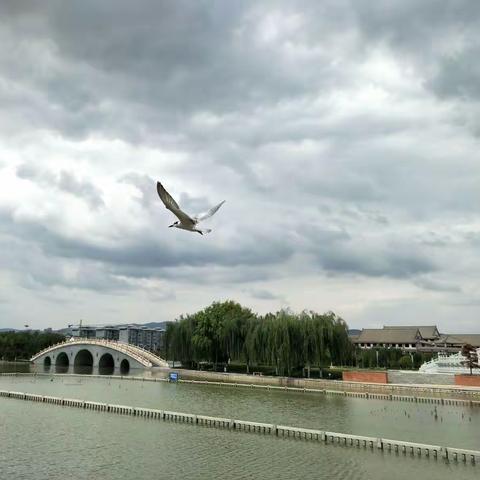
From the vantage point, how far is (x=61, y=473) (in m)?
16.5

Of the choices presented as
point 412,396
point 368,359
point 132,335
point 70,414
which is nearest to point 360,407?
point 412,396

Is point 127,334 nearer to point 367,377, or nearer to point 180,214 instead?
point 367,377

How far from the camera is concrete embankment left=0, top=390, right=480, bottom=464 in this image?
738 inches

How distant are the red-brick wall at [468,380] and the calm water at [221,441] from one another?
9754mm

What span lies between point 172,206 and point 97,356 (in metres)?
73.3

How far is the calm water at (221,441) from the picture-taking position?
17172 millimetres

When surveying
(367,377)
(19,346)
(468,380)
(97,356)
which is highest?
(19,346)

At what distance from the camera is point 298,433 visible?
22.6 meters

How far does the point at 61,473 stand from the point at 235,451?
21.7ft

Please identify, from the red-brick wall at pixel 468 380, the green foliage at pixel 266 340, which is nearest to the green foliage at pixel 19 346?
the green foliage at pixel 266 340

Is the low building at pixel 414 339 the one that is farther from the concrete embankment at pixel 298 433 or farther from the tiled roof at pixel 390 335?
the concrete embankment at pixel 298 433

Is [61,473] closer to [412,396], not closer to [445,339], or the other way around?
[412,396]

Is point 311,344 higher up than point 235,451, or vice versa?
point 311,344

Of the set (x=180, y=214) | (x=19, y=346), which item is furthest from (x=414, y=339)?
(x=180, y=214)
